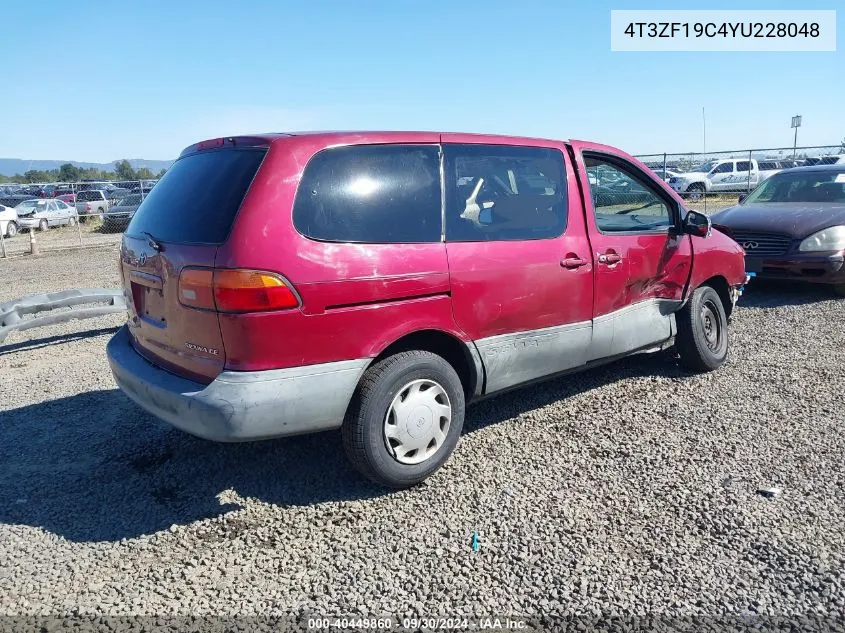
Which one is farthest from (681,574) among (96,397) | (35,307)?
(35,307)

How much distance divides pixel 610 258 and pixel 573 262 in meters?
0.38

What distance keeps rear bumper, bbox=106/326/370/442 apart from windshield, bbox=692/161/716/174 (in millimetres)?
27418

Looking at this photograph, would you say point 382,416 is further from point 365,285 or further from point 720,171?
point 720,171

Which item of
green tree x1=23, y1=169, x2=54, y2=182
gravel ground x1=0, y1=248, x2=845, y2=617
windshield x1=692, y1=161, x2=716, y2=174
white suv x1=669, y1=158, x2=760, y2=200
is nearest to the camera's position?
gravel ground x1=0, y1=248, x2=845, y2=617

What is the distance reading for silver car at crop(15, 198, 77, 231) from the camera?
25766 mm

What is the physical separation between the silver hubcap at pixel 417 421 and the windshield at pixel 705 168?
27.0 metres

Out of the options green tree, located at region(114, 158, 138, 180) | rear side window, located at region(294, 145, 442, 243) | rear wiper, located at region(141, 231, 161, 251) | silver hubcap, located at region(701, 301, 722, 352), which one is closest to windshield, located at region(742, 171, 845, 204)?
silver hubcap, located at region(701, 301, 722, 352)

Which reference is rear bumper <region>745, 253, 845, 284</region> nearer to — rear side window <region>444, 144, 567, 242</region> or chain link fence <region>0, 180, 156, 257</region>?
rear side window <region>444, 144, 567, 242</region>

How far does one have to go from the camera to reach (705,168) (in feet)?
89.5

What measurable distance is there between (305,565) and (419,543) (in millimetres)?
531

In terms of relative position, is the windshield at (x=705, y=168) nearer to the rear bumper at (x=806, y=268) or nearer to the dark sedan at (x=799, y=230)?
the dark sedan at (x=799, y=230)

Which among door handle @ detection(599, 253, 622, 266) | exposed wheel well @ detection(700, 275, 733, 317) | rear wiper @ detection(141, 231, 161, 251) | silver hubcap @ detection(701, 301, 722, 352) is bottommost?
silver hubcap @ detection(701, 301, 722, 352)

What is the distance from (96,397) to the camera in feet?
16.7

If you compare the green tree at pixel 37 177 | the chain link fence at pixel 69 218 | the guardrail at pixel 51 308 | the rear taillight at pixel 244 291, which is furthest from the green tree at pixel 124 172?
the rear taillight at pixel 244 291
